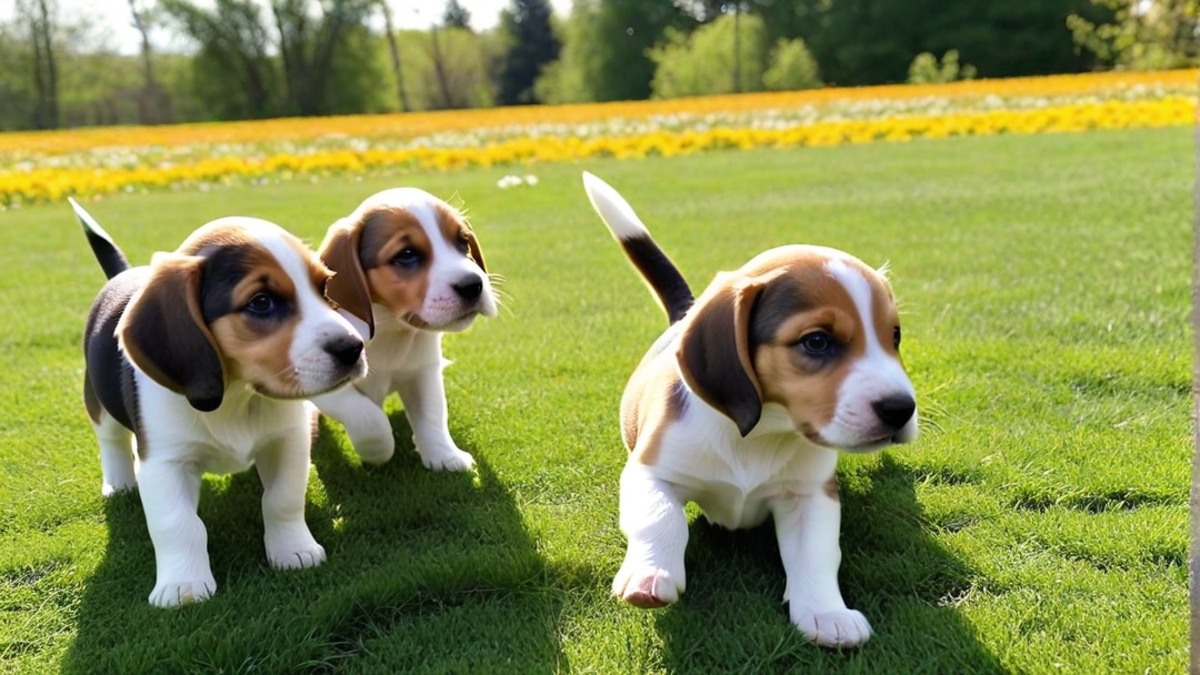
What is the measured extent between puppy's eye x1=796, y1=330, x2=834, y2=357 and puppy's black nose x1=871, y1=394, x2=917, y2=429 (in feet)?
0.72

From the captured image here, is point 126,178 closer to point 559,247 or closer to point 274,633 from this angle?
point 559,247

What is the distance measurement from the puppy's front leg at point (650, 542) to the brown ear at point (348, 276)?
5.15 feet

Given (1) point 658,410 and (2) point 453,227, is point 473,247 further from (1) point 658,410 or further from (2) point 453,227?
(1) point 658,410

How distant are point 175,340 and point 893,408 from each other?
2.24 metres

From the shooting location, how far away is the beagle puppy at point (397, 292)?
434 centimetres

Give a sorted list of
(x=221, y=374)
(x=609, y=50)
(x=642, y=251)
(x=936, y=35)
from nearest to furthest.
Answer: (x=221, y=374), (x=642, y=251), (x=936, y=35), (x=609, y=50)

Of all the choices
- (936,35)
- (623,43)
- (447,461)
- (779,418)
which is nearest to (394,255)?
(447,461)

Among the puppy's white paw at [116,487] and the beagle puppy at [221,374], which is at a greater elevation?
the beagle puppy at [221,374]

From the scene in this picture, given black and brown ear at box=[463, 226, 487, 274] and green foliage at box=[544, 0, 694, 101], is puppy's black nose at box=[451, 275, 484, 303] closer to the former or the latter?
black and brown ear at box=[463, 226, 487, 274]

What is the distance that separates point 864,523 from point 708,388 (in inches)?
48.2

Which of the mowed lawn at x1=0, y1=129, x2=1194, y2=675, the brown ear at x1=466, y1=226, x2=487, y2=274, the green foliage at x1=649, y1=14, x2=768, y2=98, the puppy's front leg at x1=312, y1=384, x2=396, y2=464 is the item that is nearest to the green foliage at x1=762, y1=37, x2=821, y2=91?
the green foliage at x1=649, y1=14, x2=768, y2=98

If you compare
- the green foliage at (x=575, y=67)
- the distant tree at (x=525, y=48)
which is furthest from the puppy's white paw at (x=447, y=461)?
the distant tree at (x=525, y=48)

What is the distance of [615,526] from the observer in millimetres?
3889

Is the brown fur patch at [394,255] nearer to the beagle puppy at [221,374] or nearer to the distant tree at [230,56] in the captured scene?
the beagle puppy at [221,374]
